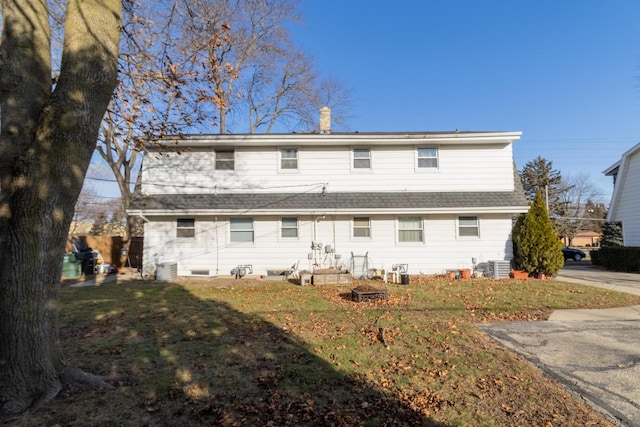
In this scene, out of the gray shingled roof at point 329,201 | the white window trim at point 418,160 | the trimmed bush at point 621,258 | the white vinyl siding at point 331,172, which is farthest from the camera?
the trimmed bush at point 621,258

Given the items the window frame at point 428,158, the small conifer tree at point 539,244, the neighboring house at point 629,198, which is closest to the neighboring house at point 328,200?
the window frame at point 428,158

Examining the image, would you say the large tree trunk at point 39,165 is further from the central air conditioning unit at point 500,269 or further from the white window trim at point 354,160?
the central air conditioning unit at point 500,269

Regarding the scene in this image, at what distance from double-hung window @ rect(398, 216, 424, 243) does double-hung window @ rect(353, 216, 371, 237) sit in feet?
4.18

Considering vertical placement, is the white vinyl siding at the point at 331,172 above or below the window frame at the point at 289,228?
above

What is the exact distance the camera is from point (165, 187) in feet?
46.8

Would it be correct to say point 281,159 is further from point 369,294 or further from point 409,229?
point 369,294

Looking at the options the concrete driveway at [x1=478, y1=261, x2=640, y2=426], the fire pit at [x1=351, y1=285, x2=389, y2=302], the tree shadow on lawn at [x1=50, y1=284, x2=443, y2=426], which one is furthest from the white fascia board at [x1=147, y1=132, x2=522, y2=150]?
the tree shadow on lawn at [x1=50, y1=284, x2=443, y2=426]

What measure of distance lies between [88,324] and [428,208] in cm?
1123

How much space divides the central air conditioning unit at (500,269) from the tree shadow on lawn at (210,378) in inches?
396

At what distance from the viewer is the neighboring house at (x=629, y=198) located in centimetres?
1700

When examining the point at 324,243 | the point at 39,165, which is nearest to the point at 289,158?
the point at 324,243

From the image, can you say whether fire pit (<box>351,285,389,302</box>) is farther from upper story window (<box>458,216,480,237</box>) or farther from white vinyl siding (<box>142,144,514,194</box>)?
upper story window (<box>458,216,480,237</box>)

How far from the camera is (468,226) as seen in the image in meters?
13.9

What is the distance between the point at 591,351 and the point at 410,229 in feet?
28.8
